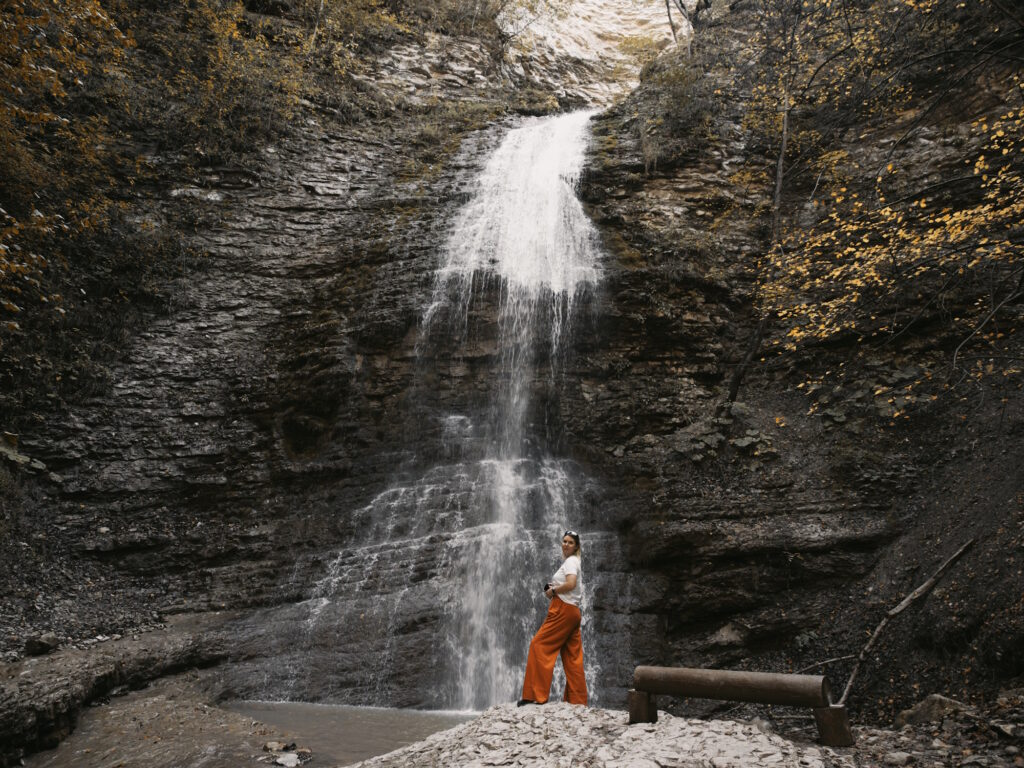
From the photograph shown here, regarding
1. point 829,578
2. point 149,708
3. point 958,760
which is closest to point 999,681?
point 958,760

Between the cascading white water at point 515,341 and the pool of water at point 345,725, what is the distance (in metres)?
0.97

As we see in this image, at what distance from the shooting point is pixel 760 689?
141 inches

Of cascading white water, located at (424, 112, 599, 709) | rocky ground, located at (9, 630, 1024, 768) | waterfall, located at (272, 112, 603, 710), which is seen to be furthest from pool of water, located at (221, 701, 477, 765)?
cascading white water, located at (424, 112, 599, 709)

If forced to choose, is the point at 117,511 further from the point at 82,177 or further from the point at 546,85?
the point at 546,85

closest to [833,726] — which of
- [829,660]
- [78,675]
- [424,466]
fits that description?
[829,660]

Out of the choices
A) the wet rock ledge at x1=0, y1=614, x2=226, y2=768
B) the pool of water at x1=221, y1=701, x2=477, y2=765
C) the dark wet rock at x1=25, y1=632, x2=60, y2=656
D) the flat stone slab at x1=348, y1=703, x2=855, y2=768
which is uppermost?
the flat stone slab at x1=348, y1=703, x2=855, y2=768

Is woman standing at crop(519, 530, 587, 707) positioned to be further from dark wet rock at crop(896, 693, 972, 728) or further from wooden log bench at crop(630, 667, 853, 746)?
dark wet rock at crop(896, 693, 972, 728)

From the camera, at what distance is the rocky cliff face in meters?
7.27

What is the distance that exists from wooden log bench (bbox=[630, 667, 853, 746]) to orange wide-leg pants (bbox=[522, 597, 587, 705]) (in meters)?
0.94

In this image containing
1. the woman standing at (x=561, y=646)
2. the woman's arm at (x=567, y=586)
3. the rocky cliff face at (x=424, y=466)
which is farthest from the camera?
the rocky cliff face at (x=424, y=466)

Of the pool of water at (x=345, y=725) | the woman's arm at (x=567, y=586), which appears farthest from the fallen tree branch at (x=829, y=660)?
the pool of water at (x=345, y=725)

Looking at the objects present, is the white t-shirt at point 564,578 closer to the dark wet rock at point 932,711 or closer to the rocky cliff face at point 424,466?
the dark wet rock at point 932,711

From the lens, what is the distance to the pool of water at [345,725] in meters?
5.02

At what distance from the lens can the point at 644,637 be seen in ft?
24.8
